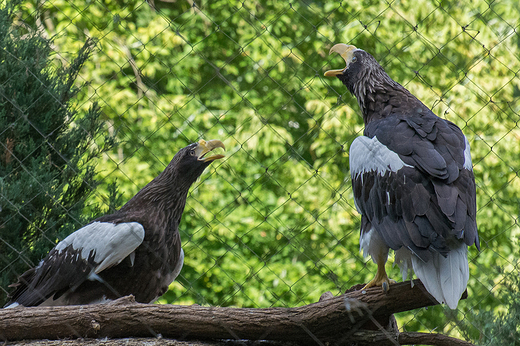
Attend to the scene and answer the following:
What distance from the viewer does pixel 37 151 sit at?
3.24 meters

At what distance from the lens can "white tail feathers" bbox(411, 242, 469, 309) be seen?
6.03ft

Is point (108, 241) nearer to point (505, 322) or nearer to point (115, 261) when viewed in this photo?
point (115, 261)

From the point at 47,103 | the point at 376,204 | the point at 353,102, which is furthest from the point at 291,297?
the point at 376,204

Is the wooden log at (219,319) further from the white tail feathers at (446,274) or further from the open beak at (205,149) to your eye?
the open beak at (205,149)

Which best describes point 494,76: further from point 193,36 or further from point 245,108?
point 193,36

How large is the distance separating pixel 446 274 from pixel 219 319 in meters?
0.79

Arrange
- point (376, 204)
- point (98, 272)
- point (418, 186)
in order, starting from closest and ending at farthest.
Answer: point (418, 186)
point (376, 204)
point (98, 272)

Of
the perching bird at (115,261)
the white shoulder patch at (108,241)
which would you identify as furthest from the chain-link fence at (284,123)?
the white shoulder patch at (108,241)

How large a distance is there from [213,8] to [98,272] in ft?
12.3

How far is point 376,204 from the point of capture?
2.12m

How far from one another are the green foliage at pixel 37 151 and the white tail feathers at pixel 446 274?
1.82 meters

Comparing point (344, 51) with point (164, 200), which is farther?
point (344, 51)

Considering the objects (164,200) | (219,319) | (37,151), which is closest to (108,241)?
(164,200)

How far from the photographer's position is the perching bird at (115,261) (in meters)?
2.47
